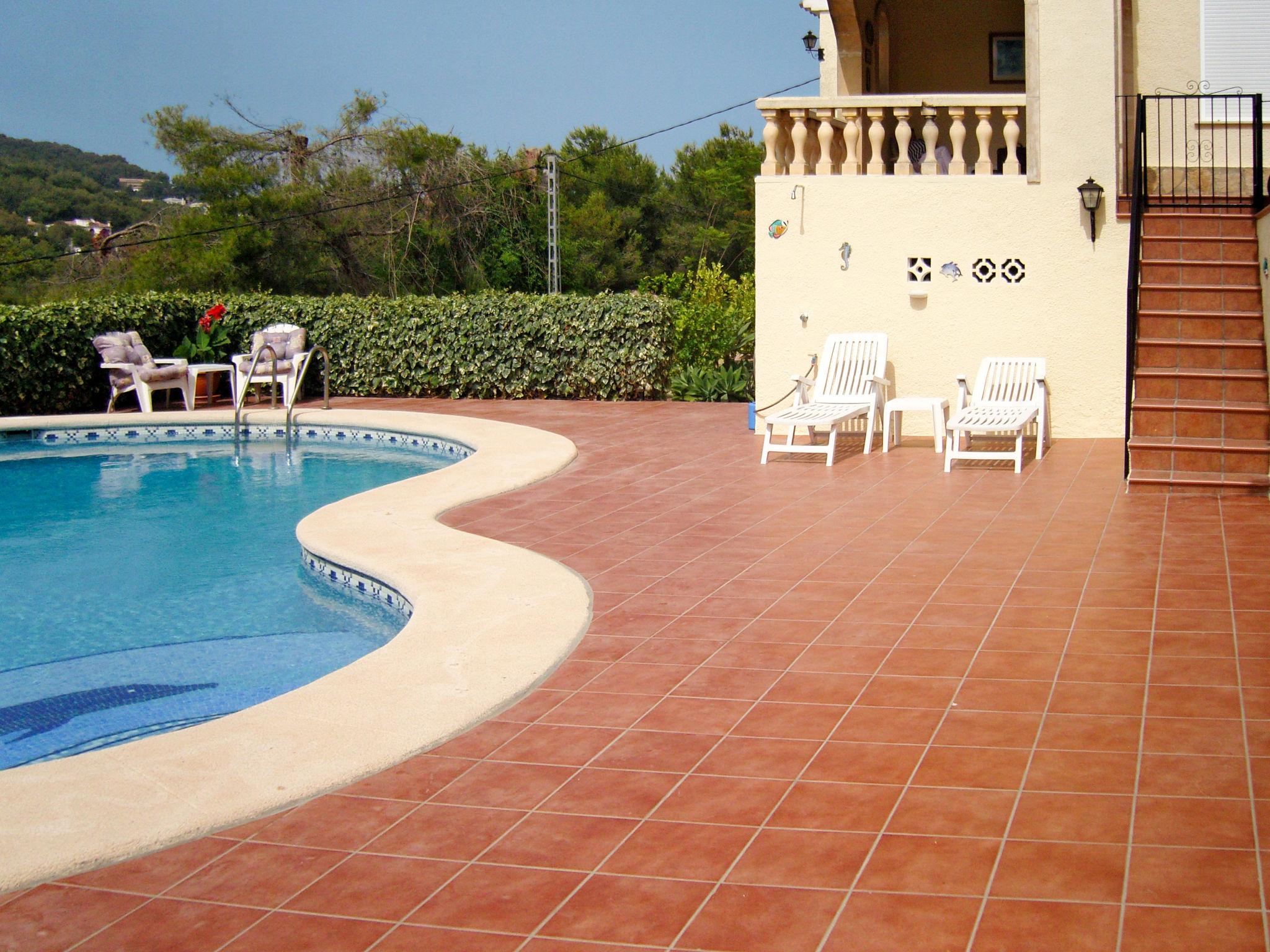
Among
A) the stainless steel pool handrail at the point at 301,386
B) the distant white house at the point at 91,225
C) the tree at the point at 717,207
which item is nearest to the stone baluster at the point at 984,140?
the stainless steel pool handrail at the point at 301,386

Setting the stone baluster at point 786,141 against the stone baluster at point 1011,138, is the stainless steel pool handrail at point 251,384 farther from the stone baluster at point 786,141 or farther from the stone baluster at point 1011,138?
the stone baluster at point 1011,138

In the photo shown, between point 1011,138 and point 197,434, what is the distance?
9496 mm

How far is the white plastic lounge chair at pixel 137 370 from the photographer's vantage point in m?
15.1

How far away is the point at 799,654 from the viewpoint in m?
5.22

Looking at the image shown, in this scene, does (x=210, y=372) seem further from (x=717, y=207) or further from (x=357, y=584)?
(x=717, y=207)

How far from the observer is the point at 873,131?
1120cm

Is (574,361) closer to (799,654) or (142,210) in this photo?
(799,654)

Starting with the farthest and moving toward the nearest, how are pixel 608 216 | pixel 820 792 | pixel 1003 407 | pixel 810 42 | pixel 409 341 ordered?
pixel 608 216 < pixel 810 42 < pixel 409 341 < pixel 1003 407 < pixel 820 792

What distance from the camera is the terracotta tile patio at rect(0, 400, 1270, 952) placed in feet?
10.1

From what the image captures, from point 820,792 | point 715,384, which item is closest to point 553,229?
point 715,384

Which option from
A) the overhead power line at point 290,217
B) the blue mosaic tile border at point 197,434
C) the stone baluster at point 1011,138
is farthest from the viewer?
the overhead power line at point 290,217

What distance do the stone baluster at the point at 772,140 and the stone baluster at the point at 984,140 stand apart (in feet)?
5.90

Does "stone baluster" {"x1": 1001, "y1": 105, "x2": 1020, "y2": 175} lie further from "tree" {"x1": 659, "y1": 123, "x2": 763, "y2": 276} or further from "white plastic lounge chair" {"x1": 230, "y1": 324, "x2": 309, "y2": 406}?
"tree" {"x1": 659, "y1": 123, "x2": 763, "y2": 276}

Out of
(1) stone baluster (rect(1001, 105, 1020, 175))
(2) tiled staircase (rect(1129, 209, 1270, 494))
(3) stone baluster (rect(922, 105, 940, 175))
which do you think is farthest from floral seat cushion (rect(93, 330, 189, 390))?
(2) tiled staircase (rect(1129, 209, 1270, 494))
